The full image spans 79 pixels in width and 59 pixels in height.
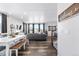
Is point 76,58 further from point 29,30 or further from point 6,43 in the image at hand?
point 29,30

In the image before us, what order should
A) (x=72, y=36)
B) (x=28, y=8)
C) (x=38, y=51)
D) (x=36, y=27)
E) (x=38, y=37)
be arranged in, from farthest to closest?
(x=36, y=27) → (x=38, y=37) → (x=28, y=8) → (x=38, y=51) → (x=72, y=36)

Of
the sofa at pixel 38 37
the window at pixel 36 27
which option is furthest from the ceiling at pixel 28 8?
the window at pixel 36 27

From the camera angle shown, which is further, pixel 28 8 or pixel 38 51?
pixel 28 8

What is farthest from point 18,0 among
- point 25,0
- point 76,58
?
point 76,58

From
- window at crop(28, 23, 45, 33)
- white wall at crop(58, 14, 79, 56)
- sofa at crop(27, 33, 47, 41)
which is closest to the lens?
white wall at crop(58, 14, 79, 56)

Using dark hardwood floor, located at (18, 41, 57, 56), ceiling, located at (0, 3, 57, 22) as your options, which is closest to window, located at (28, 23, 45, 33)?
ceiling, located at (0, 3, 57, 22)

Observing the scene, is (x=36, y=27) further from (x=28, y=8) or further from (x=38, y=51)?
(x=38, y=51)

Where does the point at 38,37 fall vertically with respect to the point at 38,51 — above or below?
above

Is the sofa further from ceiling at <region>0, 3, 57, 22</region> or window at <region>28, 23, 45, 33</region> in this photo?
window at <region>28, 23, 45, 33</region>

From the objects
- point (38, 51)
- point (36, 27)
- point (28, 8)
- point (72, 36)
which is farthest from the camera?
point (36, 27)

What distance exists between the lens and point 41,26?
60.8ft

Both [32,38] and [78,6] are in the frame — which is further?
[32,38]

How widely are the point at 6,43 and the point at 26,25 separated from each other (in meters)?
14.7

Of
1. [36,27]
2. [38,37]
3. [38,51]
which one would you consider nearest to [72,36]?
[38,51]
